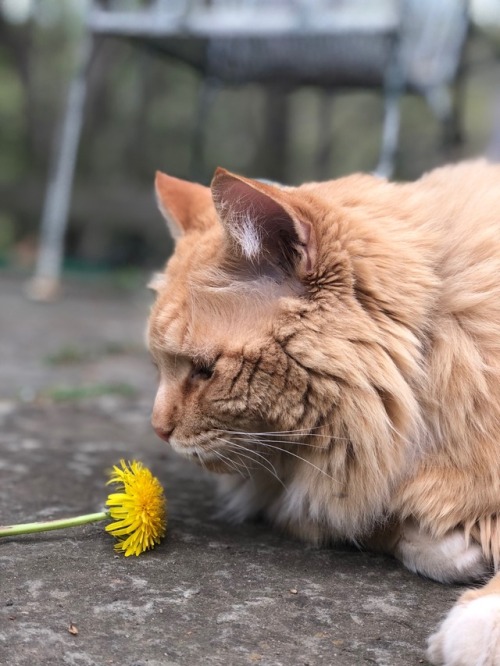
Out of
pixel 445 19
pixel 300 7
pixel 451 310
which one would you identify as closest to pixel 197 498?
pixel 451 310

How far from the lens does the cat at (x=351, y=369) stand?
1449 millimetres

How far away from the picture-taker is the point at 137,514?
4.98 ft

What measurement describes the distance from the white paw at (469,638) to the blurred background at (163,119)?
11.9 feet

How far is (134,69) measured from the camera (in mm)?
7758

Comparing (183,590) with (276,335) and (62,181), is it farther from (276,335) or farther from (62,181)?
(62,181)

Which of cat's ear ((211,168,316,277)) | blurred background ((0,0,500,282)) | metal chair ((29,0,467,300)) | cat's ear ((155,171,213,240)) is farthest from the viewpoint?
blurred background ((0,0,500,282))

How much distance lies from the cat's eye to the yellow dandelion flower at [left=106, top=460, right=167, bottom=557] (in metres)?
0.24

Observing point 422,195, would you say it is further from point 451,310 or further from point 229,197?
point 229,197

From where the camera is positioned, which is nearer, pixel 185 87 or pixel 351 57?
pixel 351 57

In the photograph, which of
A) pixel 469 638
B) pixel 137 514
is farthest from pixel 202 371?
pixel 469 638

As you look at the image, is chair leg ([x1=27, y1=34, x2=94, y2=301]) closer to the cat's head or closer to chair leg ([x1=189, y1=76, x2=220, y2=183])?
chair leg ([x1=189, y1=76, x2=220, y2=183])

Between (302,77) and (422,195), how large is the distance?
2900mm

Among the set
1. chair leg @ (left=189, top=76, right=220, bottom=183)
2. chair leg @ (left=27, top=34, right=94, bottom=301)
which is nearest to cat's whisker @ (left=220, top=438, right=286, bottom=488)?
chair leg @ (left=27, top=34, right=94, bottom=301)

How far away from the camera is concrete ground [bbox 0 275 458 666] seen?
1179 mm
